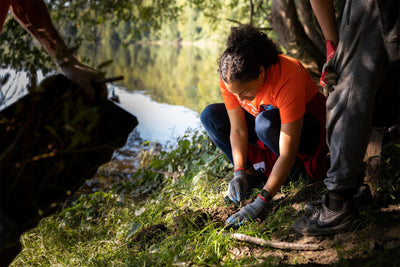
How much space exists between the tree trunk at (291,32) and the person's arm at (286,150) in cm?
227

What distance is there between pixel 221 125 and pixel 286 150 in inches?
28.7

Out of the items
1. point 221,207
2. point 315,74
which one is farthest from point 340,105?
point 315,74

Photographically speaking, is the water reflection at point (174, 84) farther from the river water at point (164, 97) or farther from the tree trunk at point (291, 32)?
the tree trunk at point (291, 32)

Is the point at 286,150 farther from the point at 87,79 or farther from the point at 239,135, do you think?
the point at 87,79

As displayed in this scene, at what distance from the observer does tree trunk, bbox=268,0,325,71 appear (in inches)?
168

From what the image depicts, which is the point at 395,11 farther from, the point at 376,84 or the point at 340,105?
the point at 340,105

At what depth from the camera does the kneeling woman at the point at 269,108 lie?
7.22 ft

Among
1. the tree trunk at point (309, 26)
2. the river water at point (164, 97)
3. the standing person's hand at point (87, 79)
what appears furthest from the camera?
the river water at point (164, 97)

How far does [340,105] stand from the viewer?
1739 mm

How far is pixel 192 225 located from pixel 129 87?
949 cm

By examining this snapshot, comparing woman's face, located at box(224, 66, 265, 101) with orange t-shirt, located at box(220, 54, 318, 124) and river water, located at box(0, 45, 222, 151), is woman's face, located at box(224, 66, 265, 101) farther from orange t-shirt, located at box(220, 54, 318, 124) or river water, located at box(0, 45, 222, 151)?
river water, located at box(0, 45, 222, 151)

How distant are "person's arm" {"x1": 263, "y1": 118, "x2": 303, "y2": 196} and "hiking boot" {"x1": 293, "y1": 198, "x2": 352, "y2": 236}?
1.04ft

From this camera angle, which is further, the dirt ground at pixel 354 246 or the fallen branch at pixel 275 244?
the fallen branch at pixel 275 244

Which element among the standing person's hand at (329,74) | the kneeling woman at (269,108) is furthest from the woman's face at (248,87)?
the standing person's hand at (329,74)
